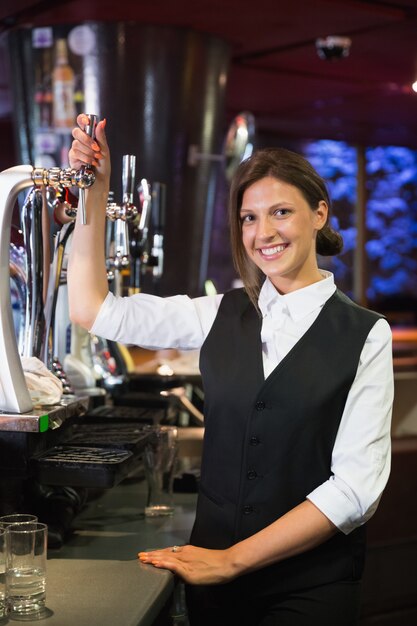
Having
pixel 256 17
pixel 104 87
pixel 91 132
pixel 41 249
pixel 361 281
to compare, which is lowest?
pixel 361 281

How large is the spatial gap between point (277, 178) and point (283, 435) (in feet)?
1.43

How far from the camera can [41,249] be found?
185 centimetres

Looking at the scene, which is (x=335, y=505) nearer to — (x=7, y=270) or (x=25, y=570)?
(x=25, y=570)

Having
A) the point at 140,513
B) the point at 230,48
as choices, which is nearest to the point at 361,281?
the point at 230,48

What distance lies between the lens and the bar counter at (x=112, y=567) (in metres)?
1.39

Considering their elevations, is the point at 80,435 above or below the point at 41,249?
below

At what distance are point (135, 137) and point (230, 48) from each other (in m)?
0.93

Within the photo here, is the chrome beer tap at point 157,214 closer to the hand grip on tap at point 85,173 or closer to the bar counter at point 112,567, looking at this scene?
the bar counter at point 112,567

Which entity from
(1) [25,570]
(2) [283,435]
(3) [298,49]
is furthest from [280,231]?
(3) [298,49]

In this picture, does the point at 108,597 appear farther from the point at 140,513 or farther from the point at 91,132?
the point at 91,132

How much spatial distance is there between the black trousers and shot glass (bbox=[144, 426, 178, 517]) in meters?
0.39

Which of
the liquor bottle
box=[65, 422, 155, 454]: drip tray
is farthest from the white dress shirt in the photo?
the liquor bottle

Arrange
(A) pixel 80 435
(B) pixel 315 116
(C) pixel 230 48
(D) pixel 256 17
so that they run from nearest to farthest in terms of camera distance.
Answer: (A) pixel 80 435, (D) pixel 256 17, (C) pixel 230 48, (B) pixel 315 116

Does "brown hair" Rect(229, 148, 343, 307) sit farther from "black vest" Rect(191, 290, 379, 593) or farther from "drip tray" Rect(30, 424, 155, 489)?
"drip tray" Rect(30, 424, 155, 489)
